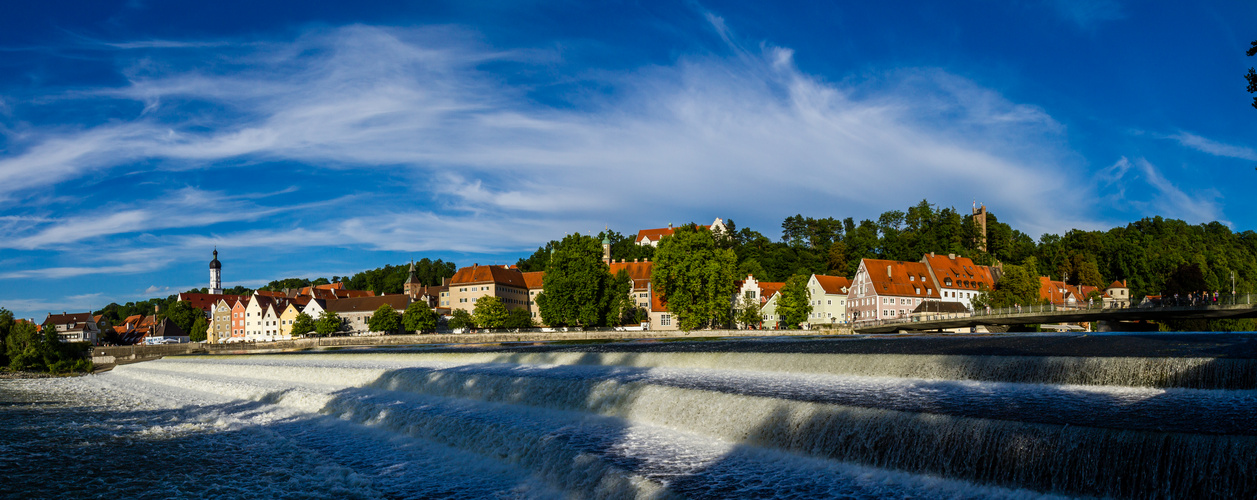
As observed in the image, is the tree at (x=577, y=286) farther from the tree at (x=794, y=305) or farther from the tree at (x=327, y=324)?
the tree at (x=327, y=324)

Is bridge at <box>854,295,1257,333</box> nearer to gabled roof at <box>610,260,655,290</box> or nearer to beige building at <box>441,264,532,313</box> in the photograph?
gabled roof at <box>610,260,655,290</box>

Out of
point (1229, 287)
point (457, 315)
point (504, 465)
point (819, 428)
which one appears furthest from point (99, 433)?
point (1229, 287)

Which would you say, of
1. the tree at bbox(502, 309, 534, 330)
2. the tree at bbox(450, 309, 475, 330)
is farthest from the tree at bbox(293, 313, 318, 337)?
the tree at bbox(502, 309, 534, 330)

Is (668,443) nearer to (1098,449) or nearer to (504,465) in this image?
(504,465)

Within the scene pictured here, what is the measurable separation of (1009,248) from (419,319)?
9942 centimetres

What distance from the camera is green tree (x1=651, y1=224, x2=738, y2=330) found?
240 feet

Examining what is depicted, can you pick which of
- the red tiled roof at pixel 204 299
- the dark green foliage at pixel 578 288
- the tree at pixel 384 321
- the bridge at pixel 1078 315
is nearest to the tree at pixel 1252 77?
the bridge at pixel 1078 315

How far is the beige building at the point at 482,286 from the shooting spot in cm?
11350

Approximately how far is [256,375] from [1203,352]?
3692 cm

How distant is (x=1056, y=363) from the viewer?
60.2 feet

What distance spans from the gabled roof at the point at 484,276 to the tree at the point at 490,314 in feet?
67.2

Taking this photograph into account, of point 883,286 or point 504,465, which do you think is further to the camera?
point 883,286

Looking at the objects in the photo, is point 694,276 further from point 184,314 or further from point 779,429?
point 184,314

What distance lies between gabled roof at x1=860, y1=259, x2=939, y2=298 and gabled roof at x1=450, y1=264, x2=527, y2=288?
2080 inches
